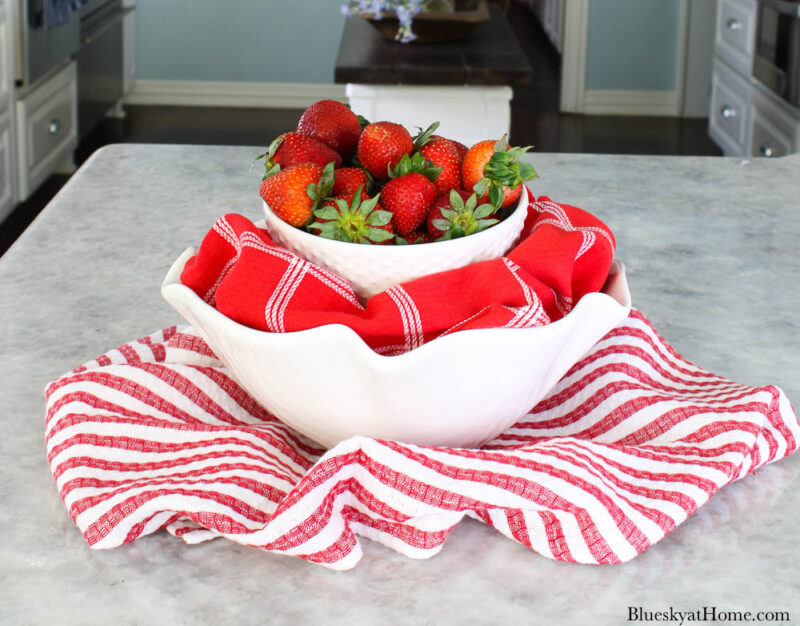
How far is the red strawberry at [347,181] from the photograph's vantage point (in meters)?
0.69

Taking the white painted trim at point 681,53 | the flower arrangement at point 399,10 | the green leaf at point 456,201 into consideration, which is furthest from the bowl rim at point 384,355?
the white painted trim at point 681,53

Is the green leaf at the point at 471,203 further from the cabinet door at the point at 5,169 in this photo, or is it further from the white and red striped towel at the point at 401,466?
the cabinet door at the point at 5,169

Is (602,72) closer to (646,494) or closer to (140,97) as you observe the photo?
(140,97)

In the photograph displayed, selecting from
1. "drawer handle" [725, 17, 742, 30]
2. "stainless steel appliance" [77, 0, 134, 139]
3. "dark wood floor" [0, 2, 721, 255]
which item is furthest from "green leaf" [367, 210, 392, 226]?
"drawer handle" [725, 17, 742, 30]

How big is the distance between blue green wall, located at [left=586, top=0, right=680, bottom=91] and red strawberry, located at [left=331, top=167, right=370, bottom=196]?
4.62m

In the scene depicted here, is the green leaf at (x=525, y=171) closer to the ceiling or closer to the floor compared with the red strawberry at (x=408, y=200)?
closer to the ceiling

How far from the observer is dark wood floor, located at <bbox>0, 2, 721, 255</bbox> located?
14.8 feet

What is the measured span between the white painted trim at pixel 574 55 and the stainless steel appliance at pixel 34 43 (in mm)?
2474

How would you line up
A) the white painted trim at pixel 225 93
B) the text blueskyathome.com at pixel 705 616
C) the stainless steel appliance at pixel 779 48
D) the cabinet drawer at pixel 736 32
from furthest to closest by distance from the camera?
the white painted trim at pixel 225 93, the cabinet drawer at pixel 736 32, the stainless steel appliance at pixel 779 48, the text blueskyathome.com at pixel 705 616

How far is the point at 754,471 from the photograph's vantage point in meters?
0.68

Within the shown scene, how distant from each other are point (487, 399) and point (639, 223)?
1.98ft

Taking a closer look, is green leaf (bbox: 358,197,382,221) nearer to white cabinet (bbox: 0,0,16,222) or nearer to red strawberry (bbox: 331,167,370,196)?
red strawberry (bbox: 331,167,370,196)

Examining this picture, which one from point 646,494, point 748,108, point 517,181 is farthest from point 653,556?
point 748,108

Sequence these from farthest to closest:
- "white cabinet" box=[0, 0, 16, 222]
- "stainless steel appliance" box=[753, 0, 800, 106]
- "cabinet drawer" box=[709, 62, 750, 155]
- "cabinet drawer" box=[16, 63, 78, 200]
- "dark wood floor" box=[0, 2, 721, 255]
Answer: "dark wood floor" box=[0, 2, 721, 255] → "cabinet drawer" box=[709, 62, 750, 155] → "cabinet drawer" box=[16, 63, 78, 200] → "stainless steel appliance" box=[753, 0, 800, 106] → "white cabinet" box=[0, 0, 16, 222]
